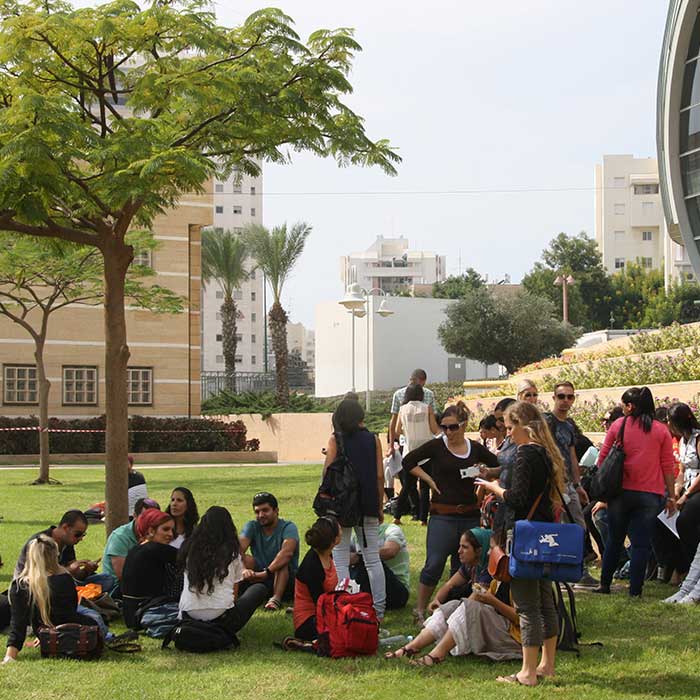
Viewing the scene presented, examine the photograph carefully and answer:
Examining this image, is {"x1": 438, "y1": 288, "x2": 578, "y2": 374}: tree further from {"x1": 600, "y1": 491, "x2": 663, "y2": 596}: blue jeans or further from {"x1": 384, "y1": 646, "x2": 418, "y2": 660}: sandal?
{"x1": 384, "y1": 646, "x2": 418, "y2": 660}: sandal

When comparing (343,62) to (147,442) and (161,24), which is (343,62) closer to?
(161,24)

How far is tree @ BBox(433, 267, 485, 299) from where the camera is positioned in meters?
92.6

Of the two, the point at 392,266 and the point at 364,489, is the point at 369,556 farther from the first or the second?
the point at 392,266

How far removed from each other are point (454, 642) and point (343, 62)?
7090mm

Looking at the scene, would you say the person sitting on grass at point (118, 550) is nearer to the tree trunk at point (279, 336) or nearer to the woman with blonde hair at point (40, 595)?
the woman with blonde hair at point (40, 595)

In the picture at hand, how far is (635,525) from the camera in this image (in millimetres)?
10242

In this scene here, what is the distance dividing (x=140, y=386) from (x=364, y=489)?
3115 centimetres

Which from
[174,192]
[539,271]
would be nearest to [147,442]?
[174,192]

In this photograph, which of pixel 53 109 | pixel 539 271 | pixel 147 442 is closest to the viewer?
pixel 53 109

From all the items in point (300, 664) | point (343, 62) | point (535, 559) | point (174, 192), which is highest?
point (343, 62)

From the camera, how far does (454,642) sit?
8219 millimetres

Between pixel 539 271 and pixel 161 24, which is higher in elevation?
pixel 539 271

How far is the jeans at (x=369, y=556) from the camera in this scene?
957 centimetres

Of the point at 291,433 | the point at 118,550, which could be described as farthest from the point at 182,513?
the point at 291,433
